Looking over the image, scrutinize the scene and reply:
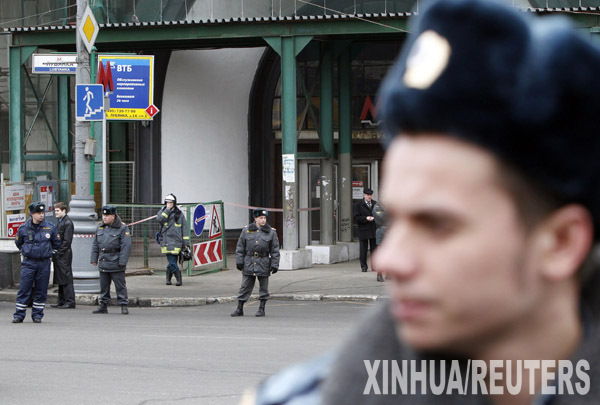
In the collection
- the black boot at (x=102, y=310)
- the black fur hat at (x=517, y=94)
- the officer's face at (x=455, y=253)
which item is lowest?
the black boot at (x=102, y=310)

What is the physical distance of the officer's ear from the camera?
1.16 m

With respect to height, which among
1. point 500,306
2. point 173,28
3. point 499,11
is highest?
point 173,28

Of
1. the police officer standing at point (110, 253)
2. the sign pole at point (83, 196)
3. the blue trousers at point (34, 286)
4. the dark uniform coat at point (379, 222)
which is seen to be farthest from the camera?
the dark uniform coat at point (379, 222)

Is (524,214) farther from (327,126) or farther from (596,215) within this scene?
(327,126)

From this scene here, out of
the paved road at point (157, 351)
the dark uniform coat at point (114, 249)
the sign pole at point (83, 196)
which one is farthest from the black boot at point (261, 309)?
the sign pole at point (83, 196)

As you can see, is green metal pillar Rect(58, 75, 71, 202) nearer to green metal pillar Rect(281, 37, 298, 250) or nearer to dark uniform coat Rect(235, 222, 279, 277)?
green metal pillar Rect(281, 37, 298, 250)

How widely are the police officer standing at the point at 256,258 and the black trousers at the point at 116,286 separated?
1.93 m

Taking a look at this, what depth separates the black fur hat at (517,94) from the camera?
1.16 meters

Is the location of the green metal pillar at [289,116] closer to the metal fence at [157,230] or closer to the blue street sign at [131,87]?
the metal fence at [157,230]

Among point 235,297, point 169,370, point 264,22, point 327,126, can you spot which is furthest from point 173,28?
point 169,370

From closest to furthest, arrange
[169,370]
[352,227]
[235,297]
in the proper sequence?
[169,370] → [235,297] → [352,227]

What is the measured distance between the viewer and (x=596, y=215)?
46.9 inches

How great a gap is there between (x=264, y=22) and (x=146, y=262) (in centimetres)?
612

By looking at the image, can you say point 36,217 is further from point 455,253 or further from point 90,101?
point 455,253
